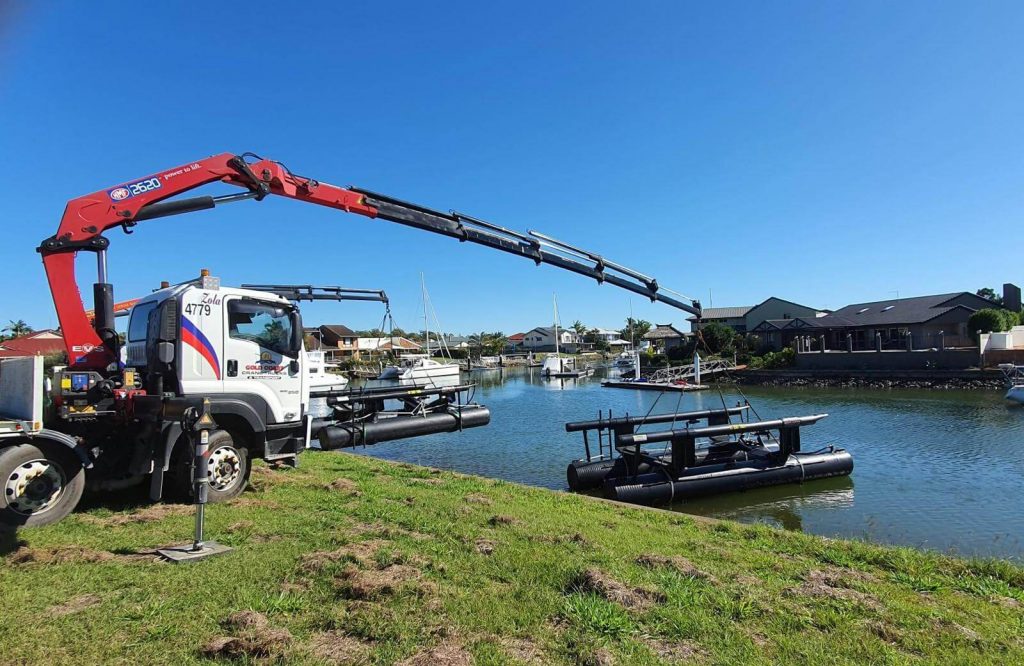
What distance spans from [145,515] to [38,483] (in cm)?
122

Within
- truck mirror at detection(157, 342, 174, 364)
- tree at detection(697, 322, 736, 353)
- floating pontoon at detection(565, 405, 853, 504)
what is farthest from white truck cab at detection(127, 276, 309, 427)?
tree at detection(697, 322, 736, 353)

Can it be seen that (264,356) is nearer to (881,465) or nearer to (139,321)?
(139,321)

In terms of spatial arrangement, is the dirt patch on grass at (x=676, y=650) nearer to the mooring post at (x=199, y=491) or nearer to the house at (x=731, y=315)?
the mooring post at (x=199, y=491)

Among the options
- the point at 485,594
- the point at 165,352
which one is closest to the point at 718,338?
the point at 165,352

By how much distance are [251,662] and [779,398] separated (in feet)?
149

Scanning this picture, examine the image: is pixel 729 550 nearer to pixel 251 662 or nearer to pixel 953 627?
pixel 953 627

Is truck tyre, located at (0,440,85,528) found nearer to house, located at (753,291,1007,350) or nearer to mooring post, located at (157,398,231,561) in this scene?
mooring post, located at (157,398,231,561)

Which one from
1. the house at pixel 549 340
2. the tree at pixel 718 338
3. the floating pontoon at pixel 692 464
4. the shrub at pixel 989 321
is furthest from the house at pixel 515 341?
the floating pontoon at pixel 692 464

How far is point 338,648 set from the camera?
3.98 metres

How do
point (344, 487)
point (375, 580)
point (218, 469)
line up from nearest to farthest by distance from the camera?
point (375, 580) → point (218, 469) → point (344, 487)

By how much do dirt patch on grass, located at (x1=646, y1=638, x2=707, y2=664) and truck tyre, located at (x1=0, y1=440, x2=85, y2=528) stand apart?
6813mm

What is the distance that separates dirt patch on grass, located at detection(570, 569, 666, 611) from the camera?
4833 mm

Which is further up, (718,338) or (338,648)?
(718,338)

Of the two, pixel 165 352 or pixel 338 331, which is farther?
pixel 338 331
